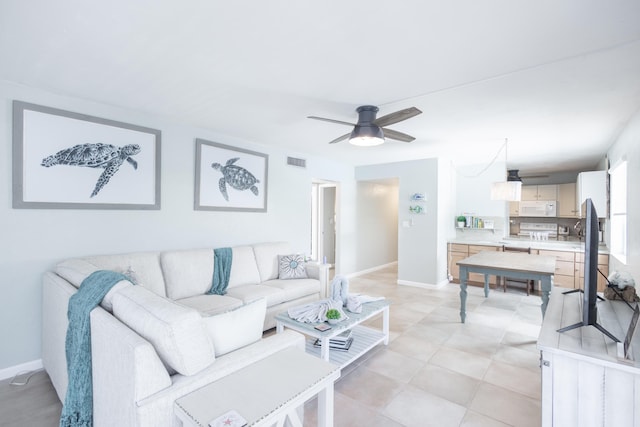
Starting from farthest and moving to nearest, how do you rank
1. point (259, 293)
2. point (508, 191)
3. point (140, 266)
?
point (508, 191)
point (259, 293)
point (140, 266)

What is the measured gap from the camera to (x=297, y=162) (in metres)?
4.92

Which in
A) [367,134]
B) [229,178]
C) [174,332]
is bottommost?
[174,332]

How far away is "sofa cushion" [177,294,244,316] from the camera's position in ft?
9.05

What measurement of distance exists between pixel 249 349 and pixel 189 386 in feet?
1.11

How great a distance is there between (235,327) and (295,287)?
2.11 metres

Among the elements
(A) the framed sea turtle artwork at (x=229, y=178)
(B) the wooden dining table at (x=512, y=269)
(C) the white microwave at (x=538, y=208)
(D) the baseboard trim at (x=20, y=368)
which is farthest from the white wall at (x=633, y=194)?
(D) the baseboard trim at (x=20, y=368)

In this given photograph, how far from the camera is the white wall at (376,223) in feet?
21.5

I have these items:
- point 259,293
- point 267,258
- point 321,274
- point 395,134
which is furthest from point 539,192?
point 259,293

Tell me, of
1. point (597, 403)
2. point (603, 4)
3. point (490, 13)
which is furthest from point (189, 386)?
point (603, 4)

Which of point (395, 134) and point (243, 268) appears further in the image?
point (243, 268)

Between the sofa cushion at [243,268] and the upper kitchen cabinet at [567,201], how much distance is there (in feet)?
21.3

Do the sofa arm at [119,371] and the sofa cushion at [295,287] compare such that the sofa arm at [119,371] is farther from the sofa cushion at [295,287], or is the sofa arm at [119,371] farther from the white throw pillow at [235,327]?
the sofa cushion at [295,287]

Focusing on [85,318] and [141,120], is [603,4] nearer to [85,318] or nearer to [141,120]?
[85,318]

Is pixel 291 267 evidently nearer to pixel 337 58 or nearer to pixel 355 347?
pixel 355 347
